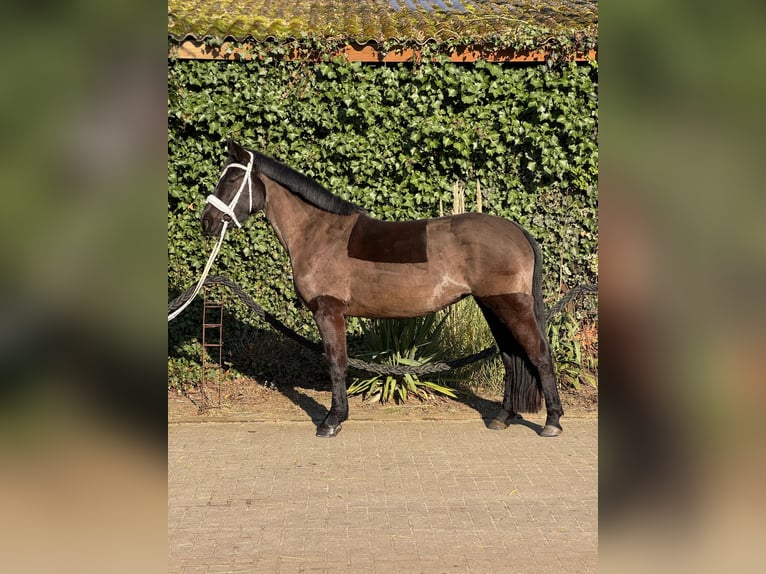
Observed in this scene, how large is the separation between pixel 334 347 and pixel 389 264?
Answer: 764 millimetres

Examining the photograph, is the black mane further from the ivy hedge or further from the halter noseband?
the ivy hedge

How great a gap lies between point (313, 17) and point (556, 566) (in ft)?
21.7

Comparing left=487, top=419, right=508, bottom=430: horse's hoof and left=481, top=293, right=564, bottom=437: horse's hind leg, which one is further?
left=487, top=419, right=508, bottom=430: horse's hoof

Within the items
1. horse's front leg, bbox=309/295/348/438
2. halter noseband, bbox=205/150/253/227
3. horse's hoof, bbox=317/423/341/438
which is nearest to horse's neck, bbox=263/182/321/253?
halter noseband, bbox=205/150/253/227

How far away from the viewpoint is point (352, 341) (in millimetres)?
7668

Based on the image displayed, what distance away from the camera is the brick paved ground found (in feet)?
12.1

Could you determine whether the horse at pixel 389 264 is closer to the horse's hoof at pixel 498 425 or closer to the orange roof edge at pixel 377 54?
the horse's hoof at pixel 498 425

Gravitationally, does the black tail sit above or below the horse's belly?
below

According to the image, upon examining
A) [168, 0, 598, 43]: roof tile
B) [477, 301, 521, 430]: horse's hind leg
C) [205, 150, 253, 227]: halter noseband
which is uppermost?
[168, 0, 598, 43]: roof tile

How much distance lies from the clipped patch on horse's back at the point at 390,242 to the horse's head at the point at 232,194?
837 millimetres

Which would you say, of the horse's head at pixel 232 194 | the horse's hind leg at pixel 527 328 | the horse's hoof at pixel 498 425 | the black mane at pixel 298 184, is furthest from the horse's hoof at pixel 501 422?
the horse's head at pixel 232 194

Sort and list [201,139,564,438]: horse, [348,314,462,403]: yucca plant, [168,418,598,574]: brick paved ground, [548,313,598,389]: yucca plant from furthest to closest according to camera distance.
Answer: [548,313,598,389]: yucca plant, [348,314,462,403]: yucca plant, [201,139,564,438]: horse, [168,418,598,574]: brick paved ground

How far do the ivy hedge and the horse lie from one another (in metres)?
1.60
